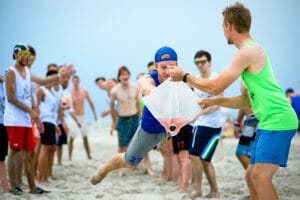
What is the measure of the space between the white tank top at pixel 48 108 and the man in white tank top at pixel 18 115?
1.45 m

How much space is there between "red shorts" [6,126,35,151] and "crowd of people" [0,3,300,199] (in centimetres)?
1

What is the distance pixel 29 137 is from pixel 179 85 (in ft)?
9.02

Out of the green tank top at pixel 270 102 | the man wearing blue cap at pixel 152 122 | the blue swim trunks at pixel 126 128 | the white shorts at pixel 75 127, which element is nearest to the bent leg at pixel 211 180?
the man wearing blue cap at pixel 152 122

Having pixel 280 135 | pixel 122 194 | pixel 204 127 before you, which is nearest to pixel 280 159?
pixel 280 135

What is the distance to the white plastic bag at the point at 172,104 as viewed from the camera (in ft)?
16.1

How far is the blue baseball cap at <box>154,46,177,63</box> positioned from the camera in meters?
5.20

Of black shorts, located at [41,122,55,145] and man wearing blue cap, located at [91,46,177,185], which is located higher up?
man wearing blue cap, located at [91,46,177,185]

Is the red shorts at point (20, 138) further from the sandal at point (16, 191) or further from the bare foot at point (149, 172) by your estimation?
the bare foot at point (149, 172)

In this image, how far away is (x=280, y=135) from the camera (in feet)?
13.0

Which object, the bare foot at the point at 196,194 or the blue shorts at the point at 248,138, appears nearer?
the blue shorts at the point at 248,138

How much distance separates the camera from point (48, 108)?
8.11m

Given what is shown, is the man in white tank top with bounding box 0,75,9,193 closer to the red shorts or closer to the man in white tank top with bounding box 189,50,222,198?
the red shorts

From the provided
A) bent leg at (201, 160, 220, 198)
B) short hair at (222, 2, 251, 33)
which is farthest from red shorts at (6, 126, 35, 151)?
short hair at (222, 2, 251, 33)

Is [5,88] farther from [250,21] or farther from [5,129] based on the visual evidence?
[250,21]
